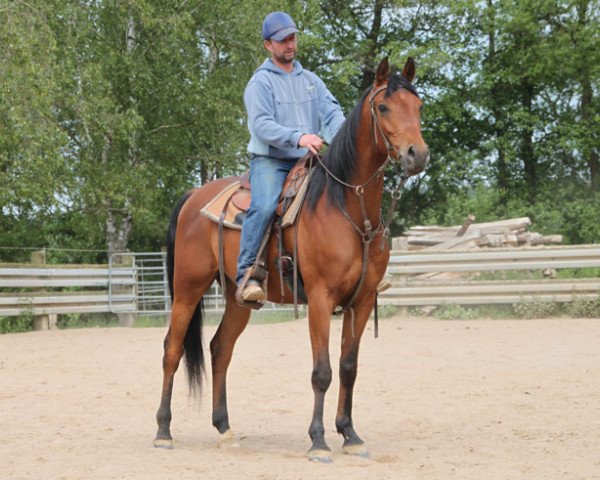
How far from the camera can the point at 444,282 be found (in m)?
18.5

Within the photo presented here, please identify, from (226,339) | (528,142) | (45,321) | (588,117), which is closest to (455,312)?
(45,321)

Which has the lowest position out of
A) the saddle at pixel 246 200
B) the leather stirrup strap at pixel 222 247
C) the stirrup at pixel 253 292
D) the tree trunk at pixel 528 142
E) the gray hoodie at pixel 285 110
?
the stirrup at pixel 253 292

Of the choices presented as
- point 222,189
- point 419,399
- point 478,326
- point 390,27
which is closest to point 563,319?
point 478,326

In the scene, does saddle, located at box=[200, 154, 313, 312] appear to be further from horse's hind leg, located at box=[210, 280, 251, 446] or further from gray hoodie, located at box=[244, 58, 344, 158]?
horse's hind leg, located at box=[210, 280, 251, 446]

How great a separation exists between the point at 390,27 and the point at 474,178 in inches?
223

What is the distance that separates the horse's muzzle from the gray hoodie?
107 centimetres

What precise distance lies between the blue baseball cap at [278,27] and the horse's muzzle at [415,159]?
1.58 metres

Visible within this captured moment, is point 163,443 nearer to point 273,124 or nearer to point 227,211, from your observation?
point 227,211

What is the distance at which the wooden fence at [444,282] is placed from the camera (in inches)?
687

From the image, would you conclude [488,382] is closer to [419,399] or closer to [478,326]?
[419,399]

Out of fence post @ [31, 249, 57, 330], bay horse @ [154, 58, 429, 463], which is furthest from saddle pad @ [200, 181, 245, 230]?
fence post @ [31, 249, 57, 330]

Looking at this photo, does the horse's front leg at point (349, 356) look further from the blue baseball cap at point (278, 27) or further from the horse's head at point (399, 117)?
the blue baseball cap at point (278, 27)

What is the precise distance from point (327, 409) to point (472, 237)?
38.7 ft

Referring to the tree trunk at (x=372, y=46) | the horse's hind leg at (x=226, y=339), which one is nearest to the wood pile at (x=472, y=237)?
the tree trunk at (x=372, y=46)
